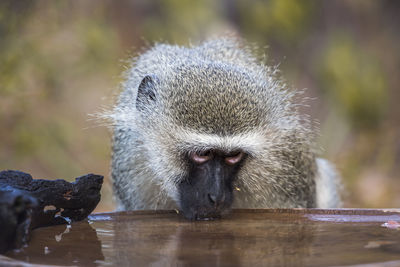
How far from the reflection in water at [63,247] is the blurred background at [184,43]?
355 cm

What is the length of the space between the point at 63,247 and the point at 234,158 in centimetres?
124

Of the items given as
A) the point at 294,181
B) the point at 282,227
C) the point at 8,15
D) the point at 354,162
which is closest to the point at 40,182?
the point at 282,227

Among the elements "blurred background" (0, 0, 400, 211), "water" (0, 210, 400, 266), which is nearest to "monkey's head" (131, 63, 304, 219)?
"water" (0, 210, 400, 266)

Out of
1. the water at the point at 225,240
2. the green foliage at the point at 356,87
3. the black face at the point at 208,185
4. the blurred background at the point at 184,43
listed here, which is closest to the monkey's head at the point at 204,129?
the black face at the point at 208,185

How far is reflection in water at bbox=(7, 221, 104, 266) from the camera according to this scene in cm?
204

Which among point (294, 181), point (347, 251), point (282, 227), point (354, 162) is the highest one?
point (354, 162)

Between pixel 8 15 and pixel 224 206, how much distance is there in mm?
4032

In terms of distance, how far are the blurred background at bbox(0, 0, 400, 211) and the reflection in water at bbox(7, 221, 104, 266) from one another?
355 cm

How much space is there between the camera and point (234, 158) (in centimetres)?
325

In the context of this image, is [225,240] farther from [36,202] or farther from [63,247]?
[36,202]

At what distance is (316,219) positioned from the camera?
2.88m

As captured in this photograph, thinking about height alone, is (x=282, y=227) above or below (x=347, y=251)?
above

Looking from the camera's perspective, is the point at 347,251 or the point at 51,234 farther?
the point at 51,234

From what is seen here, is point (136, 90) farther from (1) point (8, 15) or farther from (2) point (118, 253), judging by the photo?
(1) point (8, 15)
